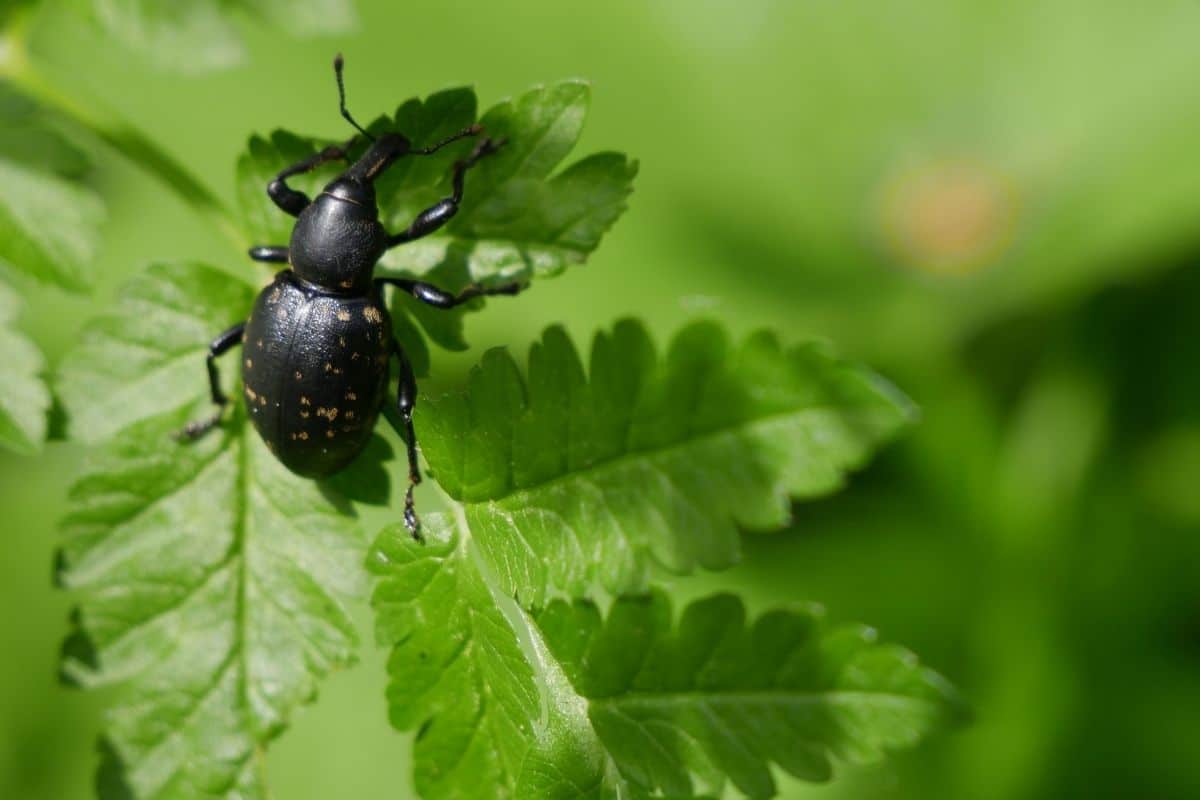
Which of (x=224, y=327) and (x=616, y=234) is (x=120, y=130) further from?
(x=616, y=234)

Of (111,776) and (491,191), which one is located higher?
(491,191)

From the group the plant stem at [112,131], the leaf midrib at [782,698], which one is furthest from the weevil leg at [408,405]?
the leaf midrib at [782,698]

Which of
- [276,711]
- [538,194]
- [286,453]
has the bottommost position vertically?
[276,711]

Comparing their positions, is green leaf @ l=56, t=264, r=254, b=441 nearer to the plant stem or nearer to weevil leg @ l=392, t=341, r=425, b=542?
the plant stem

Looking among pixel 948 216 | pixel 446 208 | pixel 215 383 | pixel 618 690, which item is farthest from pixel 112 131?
pixel 948 216

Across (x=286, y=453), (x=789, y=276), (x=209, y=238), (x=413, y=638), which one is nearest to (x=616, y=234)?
(x=789, y=276)

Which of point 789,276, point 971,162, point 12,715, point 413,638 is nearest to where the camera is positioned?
point 413,638

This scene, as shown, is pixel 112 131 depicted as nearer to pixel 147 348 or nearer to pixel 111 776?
pixel 147 348

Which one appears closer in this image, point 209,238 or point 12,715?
point 12,715

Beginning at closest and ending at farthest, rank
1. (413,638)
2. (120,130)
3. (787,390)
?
1. (413,638)
2. (787,390)
3. (120,130)
